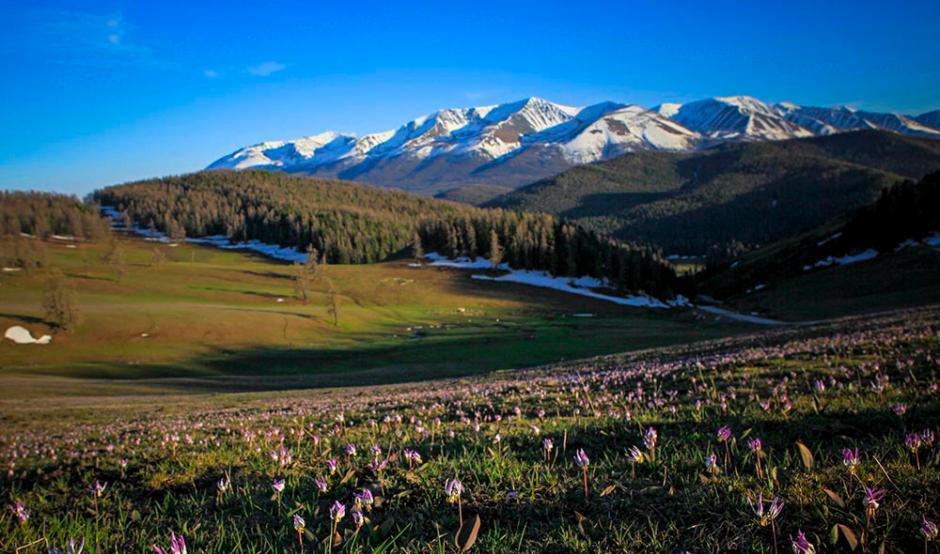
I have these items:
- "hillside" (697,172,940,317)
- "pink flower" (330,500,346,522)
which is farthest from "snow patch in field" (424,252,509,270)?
"pink flower" (330,500,346,522)

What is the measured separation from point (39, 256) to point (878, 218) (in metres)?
220

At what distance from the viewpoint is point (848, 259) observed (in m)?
118

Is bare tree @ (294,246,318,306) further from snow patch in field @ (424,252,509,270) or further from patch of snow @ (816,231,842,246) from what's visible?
patch of snow @ (816,231,842,246)

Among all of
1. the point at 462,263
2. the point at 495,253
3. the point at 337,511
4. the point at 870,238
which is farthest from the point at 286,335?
the point at 870,238

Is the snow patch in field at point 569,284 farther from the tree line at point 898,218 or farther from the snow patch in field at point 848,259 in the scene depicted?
the tree line at point 898,218

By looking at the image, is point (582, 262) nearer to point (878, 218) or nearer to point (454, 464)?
point (878, 218)

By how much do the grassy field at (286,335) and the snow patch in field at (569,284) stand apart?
8.47m

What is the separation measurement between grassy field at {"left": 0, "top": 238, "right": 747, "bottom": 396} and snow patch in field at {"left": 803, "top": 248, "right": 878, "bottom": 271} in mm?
59587

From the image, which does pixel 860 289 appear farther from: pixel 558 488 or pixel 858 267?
pixel 558 488

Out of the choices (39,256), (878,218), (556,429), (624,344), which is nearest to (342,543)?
(556,429)

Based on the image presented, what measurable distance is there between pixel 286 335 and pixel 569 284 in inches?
3432

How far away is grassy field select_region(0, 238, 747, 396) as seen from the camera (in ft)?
144

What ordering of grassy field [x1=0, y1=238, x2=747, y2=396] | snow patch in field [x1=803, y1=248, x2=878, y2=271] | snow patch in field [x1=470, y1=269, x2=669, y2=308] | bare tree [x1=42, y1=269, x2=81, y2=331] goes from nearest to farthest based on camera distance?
grassy field [x1=0, y1=238, x2=747, y2=396] → bare tree [x1=42, y1=269, x2=81, y2=331] → snow patch in field [x1=803, y1=248, x2=878, y2=271] → snow patch in field [x1=470, y1=269, x2=669, y2=308]

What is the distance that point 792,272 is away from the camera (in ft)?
425
